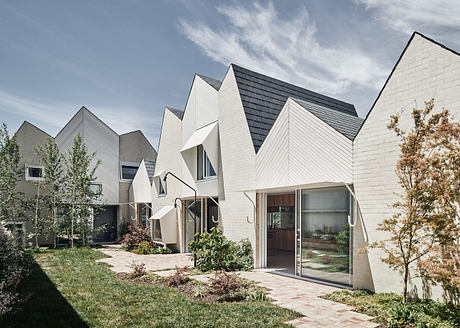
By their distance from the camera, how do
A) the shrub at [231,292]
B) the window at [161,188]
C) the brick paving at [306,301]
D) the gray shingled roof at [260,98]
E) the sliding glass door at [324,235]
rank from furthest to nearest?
the window at [161,188], the gray shingled roof at [260,98], the sliding glass door at [324,235], the shrub at [231,292], the brick paving at [306,301]

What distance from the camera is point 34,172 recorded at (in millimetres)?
26719

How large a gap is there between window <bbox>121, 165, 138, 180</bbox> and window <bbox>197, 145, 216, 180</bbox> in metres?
14.2

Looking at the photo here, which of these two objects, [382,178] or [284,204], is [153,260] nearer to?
[284,204]

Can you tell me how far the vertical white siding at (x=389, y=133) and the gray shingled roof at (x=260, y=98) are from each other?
5514mm

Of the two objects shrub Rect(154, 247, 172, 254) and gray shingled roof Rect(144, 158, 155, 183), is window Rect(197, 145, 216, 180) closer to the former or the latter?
shrub Rect(154, 247, 172, 254)

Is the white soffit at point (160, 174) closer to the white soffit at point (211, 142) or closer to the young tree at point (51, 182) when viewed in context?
the white soffit at point (211, 142)

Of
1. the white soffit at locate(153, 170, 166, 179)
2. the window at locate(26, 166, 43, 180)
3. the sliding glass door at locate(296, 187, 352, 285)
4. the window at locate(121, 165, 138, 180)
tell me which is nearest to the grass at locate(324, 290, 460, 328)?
the sliding glass door at locate(296, 187, 352, 285)

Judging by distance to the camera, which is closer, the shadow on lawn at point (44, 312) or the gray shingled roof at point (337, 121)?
the shadow on lawn at point (44, 312)

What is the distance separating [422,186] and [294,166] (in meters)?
5.49

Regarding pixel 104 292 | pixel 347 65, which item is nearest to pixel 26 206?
pixel 104 292

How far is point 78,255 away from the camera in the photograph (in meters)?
19.7

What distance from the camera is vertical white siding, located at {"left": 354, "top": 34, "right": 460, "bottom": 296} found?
8.41 metres

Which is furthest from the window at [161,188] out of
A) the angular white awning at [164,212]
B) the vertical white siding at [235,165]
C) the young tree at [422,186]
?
the young tree at [422,186]

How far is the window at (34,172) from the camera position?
2631cm
